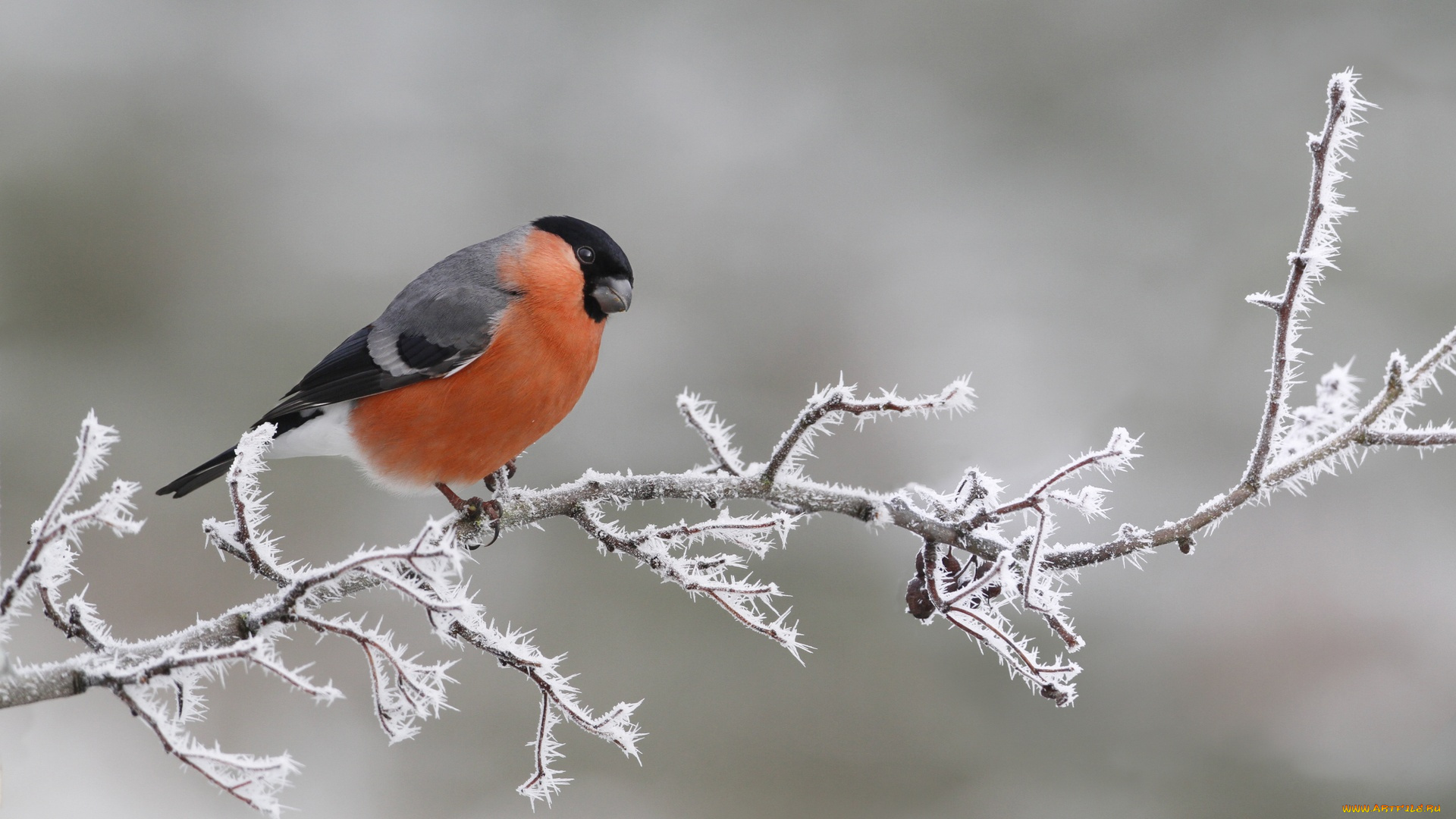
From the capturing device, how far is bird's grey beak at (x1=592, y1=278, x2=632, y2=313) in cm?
227

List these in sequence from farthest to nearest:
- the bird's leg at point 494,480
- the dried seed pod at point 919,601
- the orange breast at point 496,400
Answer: the bird's leg at point 494,480, the orange breast at point 496,400, the dried seed pod at point 919,601

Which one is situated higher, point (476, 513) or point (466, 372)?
point (466, 372)

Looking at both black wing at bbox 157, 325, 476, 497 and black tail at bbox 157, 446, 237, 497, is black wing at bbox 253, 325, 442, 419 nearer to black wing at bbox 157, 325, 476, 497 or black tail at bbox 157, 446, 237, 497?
black wing at bbox 157, 325, 476, 497

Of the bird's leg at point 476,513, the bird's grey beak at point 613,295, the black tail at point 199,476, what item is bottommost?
the black tail at point 199,476

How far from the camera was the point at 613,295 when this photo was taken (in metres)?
2.28

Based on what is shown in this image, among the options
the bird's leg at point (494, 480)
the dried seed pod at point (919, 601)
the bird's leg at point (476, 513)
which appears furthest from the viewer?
the bird's leg at point (494, 480)

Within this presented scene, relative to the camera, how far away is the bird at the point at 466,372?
2133 mm

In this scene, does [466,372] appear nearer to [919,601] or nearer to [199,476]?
[199,476]

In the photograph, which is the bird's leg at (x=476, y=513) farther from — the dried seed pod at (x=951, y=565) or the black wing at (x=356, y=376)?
the dried seed pod at (x=951, y=565)

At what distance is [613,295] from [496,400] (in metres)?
0.37

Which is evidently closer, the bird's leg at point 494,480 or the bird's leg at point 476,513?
the bird's leg at point 476,513

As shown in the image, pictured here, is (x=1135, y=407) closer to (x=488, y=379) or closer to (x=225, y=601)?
(x=488, y=379)

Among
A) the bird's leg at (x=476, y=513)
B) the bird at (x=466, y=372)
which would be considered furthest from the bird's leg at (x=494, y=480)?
the bird's leg at (x=476, y=513)

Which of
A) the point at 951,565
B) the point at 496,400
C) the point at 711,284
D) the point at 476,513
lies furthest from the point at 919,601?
the point at 711,284
